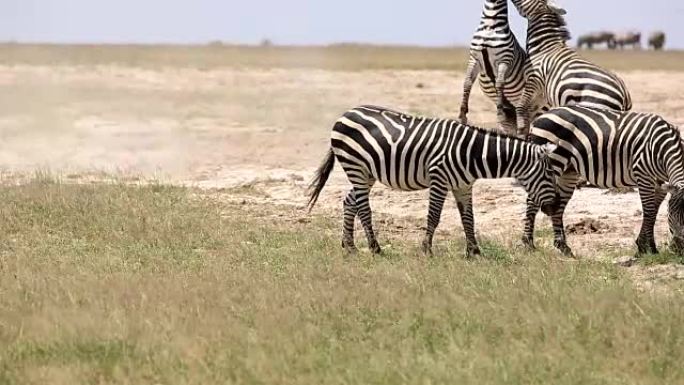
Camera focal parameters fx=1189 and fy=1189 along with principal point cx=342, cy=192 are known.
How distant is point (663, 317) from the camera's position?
328 inches

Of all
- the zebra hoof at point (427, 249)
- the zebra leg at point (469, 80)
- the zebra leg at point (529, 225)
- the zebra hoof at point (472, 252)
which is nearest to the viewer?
the zebra hoof at point (472, 252)

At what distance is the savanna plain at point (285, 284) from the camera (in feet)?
25.0

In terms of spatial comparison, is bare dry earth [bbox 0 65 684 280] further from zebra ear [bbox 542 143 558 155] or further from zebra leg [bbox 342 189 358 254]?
zebra leg [bbox 342 189 358 254]

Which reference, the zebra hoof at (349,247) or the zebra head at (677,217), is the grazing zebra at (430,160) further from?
the zebra head at (677,217)

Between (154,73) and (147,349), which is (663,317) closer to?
(147,349)

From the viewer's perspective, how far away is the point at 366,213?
12016 mm

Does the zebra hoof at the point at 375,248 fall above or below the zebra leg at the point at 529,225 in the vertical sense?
below

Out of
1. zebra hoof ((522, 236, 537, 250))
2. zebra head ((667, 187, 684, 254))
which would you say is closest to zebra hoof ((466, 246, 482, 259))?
zebra hoof ((522, 236, 537, 250))

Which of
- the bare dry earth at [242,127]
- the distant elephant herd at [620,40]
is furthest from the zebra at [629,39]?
the bare dry earth at [242,127]

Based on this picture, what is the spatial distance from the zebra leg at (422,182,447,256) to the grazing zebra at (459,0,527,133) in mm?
3698

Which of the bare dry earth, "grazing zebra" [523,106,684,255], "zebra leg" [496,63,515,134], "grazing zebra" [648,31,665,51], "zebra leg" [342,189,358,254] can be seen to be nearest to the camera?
"grazing zebra" [523,106,684,255]

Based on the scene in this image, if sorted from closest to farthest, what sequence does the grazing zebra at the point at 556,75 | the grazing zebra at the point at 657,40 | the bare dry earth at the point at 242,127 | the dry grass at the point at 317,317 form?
1. the dry grass at the point at 317,317
2. the grazing zebra at the point at 556,75
3. the bare dry earth at the point at 242,127
4. the grazing zebra at the point at 657,40

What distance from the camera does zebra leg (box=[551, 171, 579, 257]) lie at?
11688 millimetres

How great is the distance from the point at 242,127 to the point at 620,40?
65983 mm
